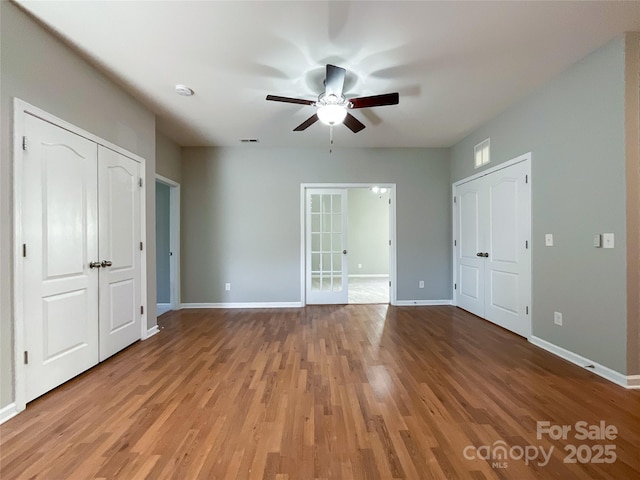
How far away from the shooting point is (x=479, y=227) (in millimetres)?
4176

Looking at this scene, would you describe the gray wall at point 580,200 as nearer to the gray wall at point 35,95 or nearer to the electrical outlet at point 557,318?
the electrical outlet at point 557,318

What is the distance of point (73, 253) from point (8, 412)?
1.14m

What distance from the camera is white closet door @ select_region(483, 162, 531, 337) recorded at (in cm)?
328

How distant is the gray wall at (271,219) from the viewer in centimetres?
489

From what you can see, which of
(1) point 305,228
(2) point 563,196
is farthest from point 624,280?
(1) point 305,228

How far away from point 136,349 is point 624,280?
4491 mm

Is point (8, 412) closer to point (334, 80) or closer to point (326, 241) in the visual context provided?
point (334, 80)

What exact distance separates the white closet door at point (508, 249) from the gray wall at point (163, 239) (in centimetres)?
508

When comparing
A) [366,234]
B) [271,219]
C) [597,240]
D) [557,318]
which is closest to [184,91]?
[271,219]

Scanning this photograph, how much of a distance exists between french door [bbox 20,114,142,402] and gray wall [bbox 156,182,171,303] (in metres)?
1.87

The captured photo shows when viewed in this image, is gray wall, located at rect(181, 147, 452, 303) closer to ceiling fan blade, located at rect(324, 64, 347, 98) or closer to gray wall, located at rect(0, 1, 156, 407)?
gray wall, located at rect(0, 1, 156, 407)

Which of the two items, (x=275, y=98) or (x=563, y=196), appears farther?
(x=563, y=196)

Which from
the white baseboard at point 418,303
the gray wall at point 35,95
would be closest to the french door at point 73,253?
the gray wall at point 35,95

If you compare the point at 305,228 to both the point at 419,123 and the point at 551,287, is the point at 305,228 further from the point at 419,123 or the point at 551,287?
the point at 551,287
